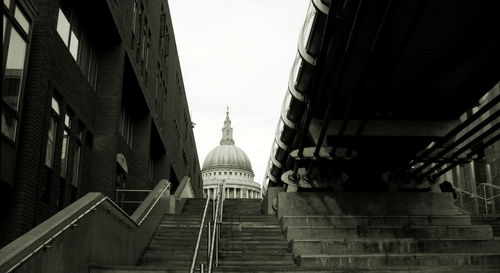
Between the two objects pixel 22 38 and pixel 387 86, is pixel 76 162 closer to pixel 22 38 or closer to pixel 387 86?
pixel 22 38

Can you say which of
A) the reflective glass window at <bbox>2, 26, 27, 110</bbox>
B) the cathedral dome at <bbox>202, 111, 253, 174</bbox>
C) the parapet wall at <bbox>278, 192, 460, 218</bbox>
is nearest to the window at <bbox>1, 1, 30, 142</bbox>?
the reflective glass window at <bbox>2, 26, 27, 110</bbox>

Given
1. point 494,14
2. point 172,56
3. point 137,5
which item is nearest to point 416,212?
point 494,14

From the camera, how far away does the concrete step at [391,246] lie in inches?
467

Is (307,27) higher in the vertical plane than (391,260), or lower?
higher

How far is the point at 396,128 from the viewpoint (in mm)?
18203

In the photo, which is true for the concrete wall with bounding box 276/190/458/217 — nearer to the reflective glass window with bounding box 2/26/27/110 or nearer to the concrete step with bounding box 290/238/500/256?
the concrete step with bounding box 290/238/500/256

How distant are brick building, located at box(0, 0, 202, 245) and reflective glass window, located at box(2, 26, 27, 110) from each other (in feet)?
0.06

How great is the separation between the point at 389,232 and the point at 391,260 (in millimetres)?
2631

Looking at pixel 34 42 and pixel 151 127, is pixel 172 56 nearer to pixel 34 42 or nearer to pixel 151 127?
pixel 151 127

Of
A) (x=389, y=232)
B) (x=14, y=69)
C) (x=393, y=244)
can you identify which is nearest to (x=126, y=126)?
(x=14, y=69)

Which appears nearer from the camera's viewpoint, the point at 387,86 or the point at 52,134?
the point at 52,134

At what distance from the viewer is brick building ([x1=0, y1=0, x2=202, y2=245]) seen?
1131 cm

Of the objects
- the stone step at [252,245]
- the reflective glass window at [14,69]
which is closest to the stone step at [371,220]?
the stone step at [252,245]

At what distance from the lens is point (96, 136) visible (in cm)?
1814
